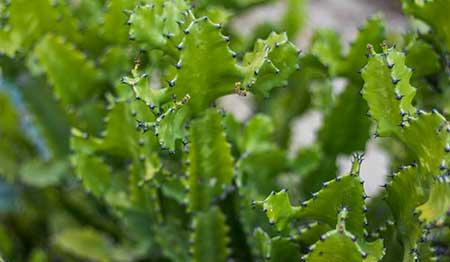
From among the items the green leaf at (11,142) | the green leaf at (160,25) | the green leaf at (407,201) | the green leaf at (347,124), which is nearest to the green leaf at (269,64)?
the green leaf at (160,25)

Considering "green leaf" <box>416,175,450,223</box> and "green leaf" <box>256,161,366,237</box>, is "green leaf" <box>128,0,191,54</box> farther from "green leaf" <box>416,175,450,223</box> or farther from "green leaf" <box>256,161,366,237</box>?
"green leaf" <box>416,175,450,223</box>

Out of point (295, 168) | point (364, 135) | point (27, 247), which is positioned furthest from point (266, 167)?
point (27, 247)

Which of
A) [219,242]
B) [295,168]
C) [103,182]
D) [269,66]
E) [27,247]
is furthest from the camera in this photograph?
[27,247]

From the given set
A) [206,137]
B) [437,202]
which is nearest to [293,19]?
[206,137]

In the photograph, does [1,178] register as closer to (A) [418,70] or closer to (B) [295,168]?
(B) [295,168]

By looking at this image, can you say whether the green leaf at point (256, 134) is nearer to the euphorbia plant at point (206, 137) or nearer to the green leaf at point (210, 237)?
the euphorbia plant at point (206, 137)
